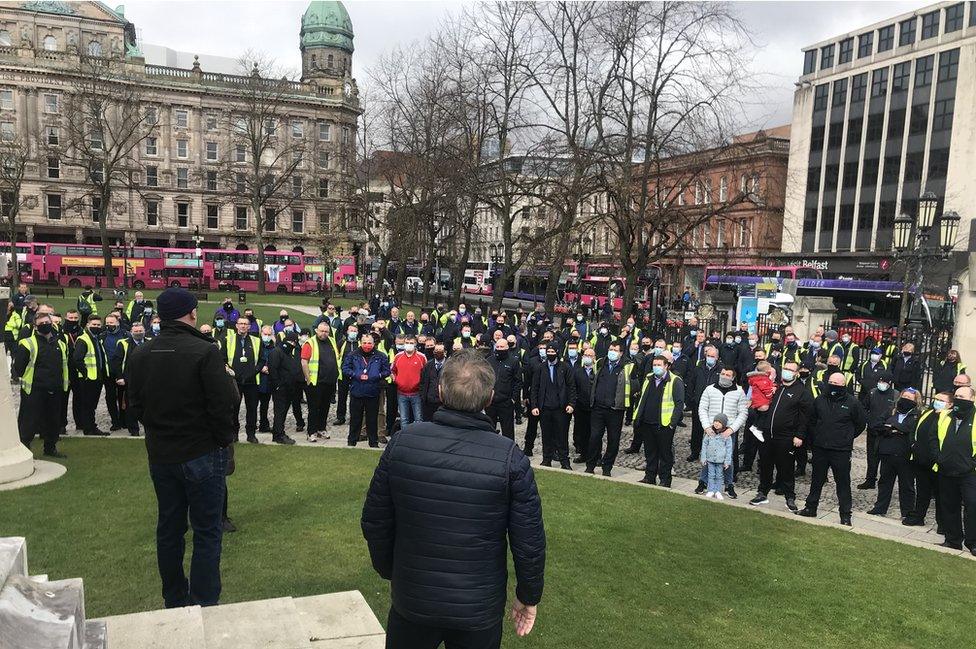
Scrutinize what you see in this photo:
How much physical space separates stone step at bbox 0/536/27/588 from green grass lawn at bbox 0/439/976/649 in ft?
7.76

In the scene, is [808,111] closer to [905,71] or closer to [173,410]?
[905,71]

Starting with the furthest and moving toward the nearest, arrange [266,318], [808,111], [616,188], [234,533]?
[808,111], [266,318], [616,188], [234,533]

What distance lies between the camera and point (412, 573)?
288 cm

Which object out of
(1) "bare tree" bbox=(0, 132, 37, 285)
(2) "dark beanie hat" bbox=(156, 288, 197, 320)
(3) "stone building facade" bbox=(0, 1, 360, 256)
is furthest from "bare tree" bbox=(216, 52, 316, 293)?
(2) "dark beanie hat" bbox=(156, 288, 197, 320)

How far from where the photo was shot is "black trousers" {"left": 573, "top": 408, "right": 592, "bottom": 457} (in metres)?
11.5

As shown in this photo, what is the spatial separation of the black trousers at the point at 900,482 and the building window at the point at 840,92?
180 feet

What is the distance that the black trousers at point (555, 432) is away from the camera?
10703 mm

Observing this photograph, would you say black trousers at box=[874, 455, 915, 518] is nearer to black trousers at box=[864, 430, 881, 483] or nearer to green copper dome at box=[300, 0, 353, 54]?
black trousers at box=[864, 430, 881, 483]

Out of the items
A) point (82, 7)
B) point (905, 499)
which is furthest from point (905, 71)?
point (82, 7)

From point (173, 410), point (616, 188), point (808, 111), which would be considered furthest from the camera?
point (808, 111)

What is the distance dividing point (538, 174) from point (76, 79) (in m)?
43.2

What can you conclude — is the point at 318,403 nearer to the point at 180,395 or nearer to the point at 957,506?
the point at 180,395

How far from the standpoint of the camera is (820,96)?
2229 inches

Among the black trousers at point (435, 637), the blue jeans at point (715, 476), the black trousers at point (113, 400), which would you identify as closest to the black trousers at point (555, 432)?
the blue jeans at point (715, 476)
